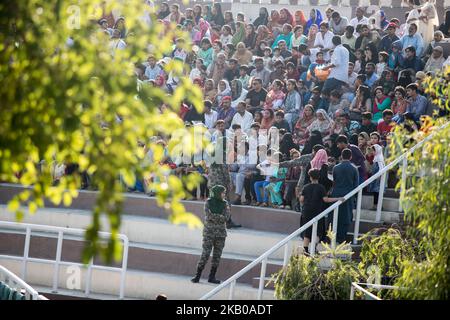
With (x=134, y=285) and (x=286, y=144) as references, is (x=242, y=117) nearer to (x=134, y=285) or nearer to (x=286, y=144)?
(x=286, y=144)

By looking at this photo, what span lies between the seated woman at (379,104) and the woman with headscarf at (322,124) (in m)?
0.73

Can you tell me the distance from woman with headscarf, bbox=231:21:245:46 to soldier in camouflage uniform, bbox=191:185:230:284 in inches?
275

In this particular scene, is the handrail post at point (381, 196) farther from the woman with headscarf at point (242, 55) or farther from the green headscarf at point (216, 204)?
the woman with headscarf at point (242, 55)

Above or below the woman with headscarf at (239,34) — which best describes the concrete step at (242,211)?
below

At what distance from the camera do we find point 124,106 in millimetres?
5262

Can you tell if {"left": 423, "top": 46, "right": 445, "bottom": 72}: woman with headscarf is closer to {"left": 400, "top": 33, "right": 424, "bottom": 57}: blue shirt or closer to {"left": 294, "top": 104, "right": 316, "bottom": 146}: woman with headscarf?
{"left": 400, "top": 33, "right": 424, "bottom": 57}: blue shirt

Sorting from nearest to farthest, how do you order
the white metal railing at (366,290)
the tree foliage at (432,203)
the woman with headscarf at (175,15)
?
the tree foliage at (432,203) → the white metal railing at (366,290) → the woman with headscarf at (175,15)

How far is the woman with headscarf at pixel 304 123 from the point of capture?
654 inches

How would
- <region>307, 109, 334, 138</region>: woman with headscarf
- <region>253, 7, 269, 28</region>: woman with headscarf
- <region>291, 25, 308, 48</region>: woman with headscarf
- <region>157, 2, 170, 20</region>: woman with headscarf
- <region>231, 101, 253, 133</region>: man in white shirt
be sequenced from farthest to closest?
<region>157, 2, 170, 20</region>: woman with headscarf, <region>253, 7, 269, 28</region>: woman with headscarf, <region>291, 25, 308, 48</region>: woman with headscarf, <region>231, 101, 253, 133</region>: man in white shirt, <region>307, 109, 334, 138</region>: woman with headscarf

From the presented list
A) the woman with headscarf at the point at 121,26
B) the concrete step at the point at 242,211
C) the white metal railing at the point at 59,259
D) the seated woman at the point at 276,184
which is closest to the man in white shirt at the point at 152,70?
the woman with headscarf at the point at 121,26

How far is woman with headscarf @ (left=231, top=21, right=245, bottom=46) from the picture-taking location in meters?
21.1

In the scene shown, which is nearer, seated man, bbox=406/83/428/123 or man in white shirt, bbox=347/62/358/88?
seated man, bbox=406/83/428/123

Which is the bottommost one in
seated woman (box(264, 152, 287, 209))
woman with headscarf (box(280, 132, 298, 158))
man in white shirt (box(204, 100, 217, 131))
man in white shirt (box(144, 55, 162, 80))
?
seated woman (box(264, 152, 287, 209))

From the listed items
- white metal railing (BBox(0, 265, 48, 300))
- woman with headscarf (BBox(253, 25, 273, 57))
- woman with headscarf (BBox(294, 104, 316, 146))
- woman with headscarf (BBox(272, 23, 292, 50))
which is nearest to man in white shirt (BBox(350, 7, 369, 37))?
woman with headscarf (BBox(272, 23, 292, 50))
